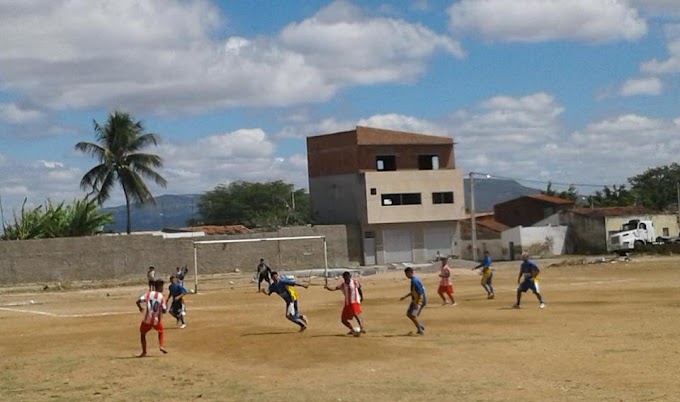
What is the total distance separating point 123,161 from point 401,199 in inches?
764

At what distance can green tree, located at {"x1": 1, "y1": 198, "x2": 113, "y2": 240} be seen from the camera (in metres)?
62.2

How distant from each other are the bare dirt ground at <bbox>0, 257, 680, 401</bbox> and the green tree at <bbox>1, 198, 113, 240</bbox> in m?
26.1

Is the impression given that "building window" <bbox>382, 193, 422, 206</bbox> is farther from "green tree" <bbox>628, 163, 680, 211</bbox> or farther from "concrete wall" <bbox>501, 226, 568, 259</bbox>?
"green tree" <bbox>628, 163, 680, 211</bbox>

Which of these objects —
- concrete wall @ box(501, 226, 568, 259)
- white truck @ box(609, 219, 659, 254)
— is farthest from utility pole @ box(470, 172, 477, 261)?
white truck @ box(609, 219, 659, 254)

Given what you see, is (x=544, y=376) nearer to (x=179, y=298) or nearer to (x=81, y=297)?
(x=179, y=298)

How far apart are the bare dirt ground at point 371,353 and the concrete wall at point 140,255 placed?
20.8m

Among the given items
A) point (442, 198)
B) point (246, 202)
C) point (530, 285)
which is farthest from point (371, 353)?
point (246, 202)

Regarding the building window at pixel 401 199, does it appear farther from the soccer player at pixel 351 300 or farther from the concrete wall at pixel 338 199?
the soccer player at pixel 351 300

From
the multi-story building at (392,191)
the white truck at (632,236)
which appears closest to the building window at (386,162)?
the multi-story building at (392,191)

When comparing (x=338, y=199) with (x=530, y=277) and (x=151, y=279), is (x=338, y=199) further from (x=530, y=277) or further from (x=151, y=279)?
(x=530, y=277)

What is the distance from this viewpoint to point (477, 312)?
30250mm

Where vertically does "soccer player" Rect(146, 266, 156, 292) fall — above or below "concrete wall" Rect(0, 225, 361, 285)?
below

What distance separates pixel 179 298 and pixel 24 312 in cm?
1258

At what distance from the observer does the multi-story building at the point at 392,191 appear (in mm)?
69562
